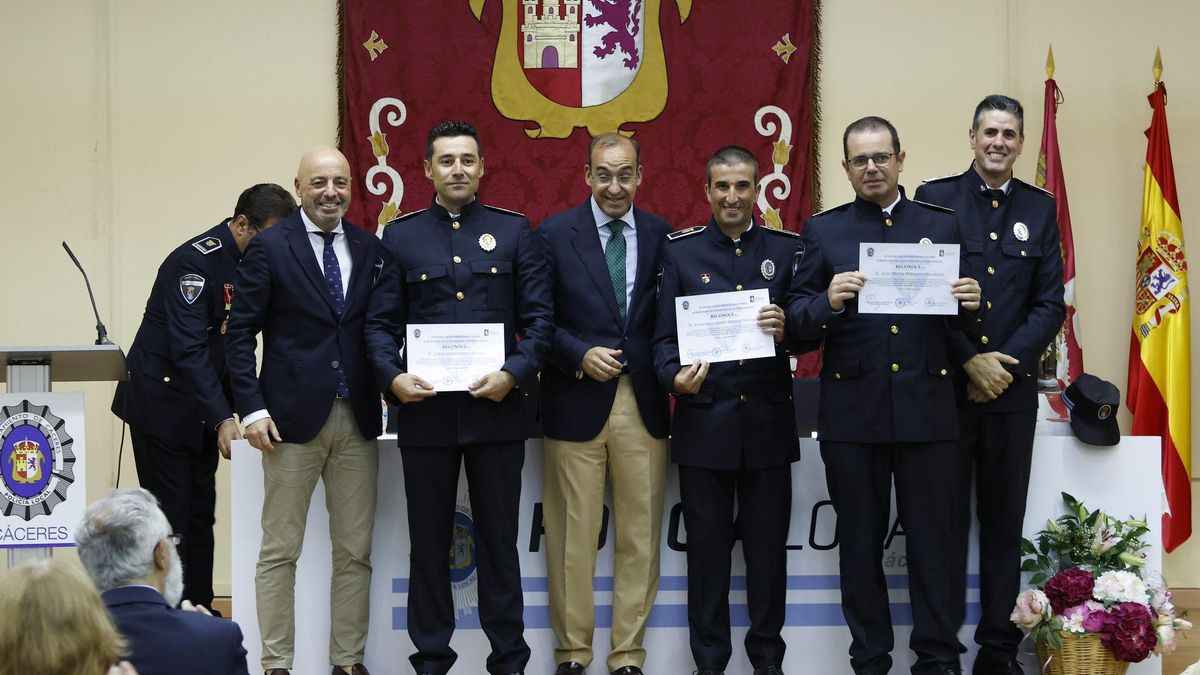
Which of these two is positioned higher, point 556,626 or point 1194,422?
point 1194,422

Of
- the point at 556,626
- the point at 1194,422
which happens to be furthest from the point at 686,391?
the point at 1194,422

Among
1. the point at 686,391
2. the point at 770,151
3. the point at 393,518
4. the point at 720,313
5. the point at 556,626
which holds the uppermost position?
the point at 770,151

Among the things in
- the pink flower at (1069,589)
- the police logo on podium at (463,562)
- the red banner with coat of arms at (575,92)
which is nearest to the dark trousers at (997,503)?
the pink flower at (1069,589)

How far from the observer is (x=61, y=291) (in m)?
6.15

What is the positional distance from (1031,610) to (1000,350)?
2.67 ft

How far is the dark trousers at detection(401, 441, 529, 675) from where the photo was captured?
3764 mm

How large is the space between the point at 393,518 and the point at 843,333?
1596 millimetres

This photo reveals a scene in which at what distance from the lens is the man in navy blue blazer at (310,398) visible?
12.5ft

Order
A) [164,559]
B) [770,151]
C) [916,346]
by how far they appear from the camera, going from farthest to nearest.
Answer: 1. [770,151]
2. [916,346]
3. [164,559]

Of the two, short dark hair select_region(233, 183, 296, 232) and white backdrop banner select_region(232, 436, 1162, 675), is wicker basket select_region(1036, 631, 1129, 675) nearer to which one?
white backdrop banner select_region(232, 436, 1162, 675)

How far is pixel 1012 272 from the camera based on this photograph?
3.92 m

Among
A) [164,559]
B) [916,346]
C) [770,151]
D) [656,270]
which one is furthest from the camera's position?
[770,151]

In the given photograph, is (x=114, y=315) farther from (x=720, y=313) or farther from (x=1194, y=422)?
(x=1194, y=422)

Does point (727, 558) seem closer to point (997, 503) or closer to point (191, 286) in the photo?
point (997, 503)
